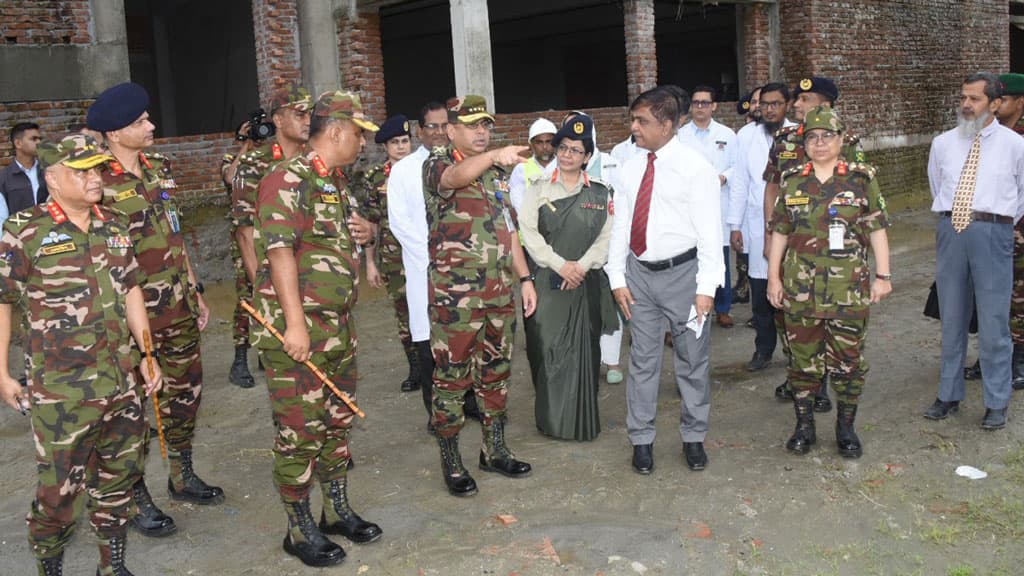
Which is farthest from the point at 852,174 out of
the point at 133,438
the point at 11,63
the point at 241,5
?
the point at 241,5

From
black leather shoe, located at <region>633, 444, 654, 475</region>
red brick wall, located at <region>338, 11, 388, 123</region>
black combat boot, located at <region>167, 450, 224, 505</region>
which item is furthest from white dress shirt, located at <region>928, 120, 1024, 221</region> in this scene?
red brick wall, located at <region>338, 11, 388, 123</region>

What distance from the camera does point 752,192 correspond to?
22.1 feet

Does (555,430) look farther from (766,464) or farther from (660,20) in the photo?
(660,20)

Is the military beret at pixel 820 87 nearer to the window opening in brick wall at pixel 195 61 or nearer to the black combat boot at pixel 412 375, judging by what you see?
the black combat boot at pixel 412 375

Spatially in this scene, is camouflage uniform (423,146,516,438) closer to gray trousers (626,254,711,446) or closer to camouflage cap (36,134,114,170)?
gray trousers (626,254,711,446)

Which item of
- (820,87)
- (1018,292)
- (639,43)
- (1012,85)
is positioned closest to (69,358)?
(820,87)

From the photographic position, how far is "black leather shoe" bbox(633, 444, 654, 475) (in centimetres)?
480

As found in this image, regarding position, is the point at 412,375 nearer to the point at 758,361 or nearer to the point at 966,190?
the point at 758,361

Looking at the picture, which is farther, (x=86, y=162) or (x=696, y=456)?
(x=696, y=456)

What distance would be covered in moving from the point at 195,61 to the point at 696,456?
14357mm

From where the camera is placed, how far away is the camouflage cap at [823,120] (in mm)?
4613

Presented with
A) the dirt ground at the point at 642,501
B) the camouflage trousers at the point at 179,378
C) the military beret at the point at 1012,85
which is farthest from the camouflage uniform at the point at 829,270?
the camouflage trousers at the point at 179,378

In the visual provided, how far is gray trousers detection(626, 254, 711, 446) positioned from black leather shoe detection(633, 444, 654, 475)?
0.03 meters

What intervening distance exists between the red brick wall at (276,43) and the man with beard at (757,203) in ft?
20.4
